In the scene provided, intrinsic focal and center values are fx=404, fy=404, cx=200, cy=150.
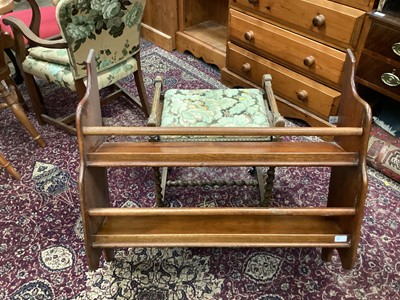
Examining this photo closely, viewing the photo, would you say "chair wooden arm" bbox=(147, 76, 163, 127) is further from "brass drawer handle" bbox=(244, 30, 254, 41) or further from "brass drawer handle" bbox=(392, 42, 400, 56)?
"brass drawer handle" bbox=(392, 42, 400, 56)

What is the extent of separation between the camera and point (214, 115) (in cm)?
175

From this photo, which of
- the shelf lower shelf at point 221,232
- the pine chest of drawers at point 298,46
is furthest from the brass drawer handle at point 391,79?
the shelf lower shelf at point 221,232

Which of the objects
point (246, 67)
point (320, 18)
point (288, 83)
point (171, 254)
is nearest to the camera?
point (171, 254)

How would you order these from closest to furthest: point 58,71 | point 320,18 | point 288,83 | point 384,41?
point 384,41, point 320,18, point 58,71, point 288,83

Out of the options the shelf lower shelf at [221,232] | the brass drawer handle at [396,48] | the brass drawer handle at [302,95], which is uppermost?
the brass drawer handle at [396,48]

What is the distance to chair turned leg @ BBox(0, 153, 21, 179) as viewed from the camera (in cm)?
207

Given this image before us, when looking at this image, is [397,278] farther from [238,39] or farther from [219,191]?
[238,39]

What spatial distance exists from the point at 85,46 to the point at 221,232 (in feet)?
3.85

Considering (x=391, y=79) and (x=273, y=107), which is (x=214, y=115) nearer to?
(x=273, y=107)

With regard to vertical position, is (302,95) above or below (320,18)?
below

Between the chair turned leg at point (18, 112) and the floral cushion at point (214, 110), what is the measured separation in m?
0.90

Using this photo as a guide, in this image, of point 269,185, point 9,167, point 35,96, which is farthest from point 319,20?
point 9,167

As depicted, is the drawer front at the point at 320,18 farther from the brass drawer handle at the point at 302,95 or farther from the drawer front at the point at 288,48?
the brass drawer handle at the point at 302,95

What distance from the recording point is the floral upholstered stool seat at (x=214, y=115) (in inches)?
66.1
